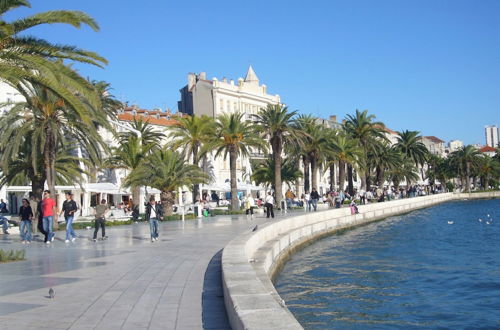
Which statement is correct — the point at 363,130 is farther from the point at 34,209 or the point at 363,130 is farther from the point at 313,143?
the point at 34,209

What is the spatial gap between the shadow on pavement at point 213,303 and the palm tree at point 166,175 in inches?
927

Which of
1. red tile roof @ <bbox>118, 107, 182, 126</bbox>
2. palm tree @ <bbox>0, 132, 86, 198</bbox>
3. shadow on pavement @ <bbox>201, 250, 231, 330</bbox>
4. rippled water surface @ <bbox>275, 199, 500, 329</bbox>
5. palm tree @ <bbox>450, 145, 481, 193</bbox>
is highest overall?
red tile roof @ <bbox>118, 107, 182, 126</bbox>

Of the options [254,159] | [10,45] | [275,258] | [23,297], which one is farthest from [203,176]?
[254,159]

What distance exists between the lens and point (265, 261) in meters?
14.7

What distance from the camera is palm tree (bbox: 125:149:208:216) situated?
35.1 metres

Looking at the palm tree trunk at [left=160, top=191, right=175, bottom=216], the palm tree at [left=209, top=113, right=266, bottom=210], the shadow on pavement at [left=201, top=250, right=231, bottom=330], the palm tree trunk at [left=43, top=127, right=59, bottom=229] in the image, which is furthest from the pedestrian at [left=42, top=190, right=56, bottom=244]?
the palm tree at [left=209, top=113, right=266, bottom=210]

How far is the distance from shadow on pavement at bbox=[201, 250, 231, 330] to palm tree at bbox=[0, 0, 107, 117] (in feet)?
17.4

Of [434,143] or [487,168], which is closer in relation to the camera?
[487,168]

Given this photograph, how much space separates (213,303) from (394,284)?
9.22 metres

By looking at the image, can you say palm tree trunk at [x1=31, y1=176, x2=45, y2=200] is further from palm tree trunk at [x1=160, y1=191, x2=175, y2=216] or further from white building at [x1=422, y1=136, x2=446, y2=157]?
white building at [x1=422, y1=136, x2=446, y2=157]

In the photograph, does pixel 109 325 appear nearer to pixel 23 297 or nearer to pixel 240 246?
pixel 23 297

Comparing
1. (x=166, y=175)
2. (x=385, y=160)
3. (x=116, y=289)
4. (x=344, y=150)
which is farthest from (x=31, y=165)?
(x=385, y=160)

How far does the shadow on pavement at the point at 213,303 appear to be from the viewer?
24.1 feet

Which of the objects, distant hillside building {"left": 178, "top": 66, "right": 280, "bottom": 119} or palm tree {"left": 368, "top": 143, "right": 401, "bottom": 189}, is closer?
palm tree {"left": 368, "top": 143, "right": 401, "bottom": 189}
